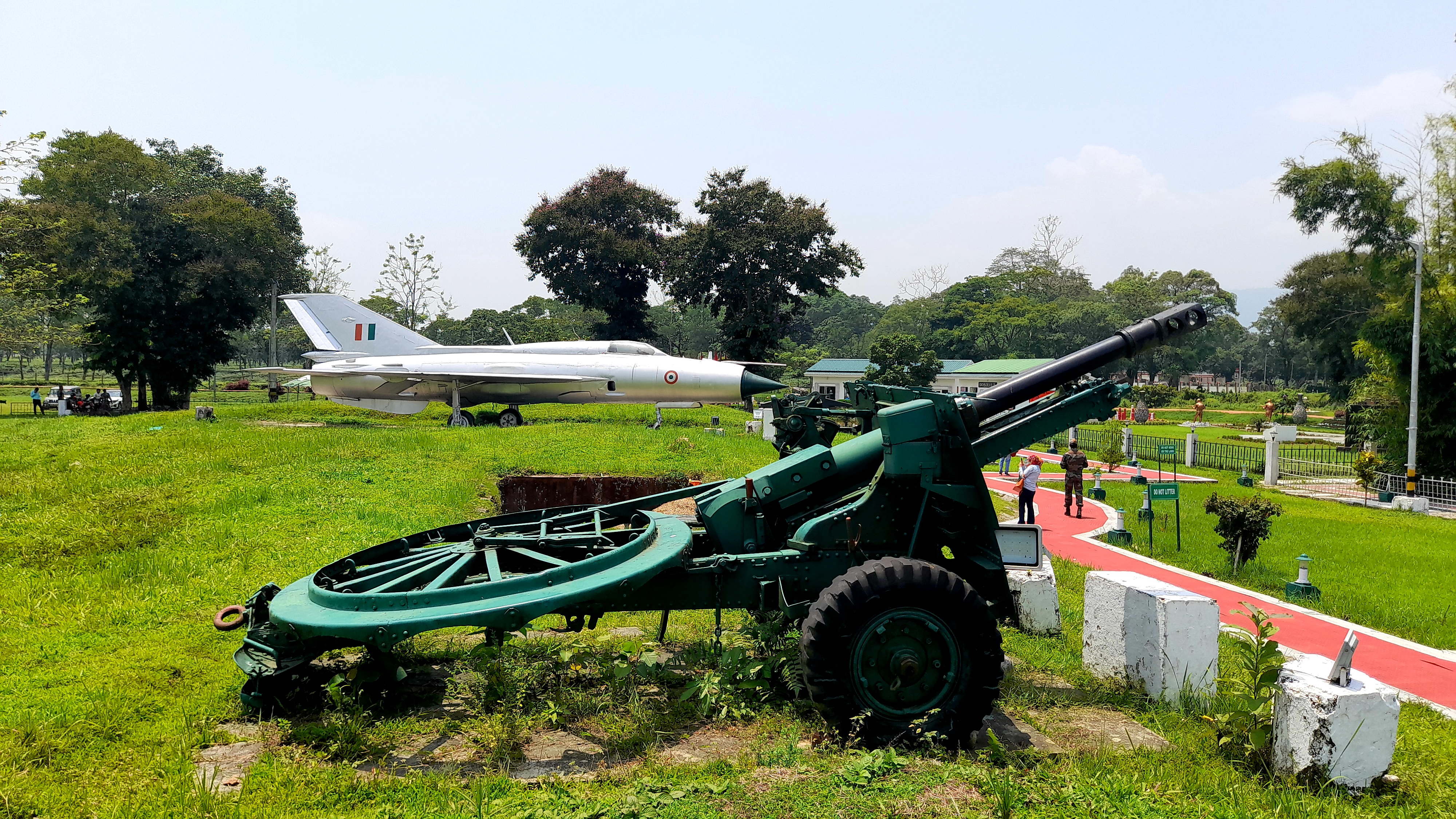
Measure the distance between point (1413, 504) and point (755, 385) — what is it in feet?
52.3

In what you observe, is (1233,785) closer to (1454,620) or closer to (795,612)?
(795,612)

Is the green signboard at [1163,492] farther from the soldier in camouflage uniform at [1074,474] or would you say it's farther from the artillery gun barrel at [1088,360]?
the artillery gun barrel at [1088,360]

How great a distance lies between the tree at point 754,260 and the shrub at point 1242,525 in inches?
1243

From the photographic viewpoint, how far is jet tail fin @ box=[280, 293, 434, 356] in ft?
83.4

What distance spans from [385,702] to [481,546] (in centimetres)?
104

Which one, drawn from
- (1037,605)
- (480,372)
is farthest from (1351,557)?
(480,372)

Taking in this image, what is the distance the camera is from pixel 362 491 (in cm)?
1078

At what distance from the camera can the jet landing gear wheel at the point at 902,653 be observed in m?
4.25

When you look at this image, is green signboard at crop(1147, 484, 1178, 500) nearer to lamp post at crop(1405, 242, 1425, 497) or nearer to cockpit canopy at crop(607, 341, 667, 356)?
lamp post at crop(1405, 242, 1425, 497)

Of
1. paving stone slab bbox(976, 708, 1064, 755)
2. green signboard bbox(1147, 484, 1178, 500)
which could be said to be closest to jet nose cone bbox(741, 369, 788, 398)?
green signboard bbox(1147, 484, 1178, 500)

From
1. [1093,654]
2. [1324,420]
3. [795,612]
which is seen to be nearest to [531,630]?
[795,612]

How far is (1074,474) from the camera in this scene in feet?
52.7

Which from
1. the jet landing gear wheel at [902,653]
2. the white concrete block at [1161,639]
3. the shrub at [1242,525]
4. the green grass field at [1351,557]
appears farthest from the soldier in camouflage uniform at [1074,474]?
the jet landing gear wheel at [902,653]

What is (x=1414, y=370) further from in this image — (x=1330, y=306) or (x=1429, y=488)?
(x=1330, y=306)
